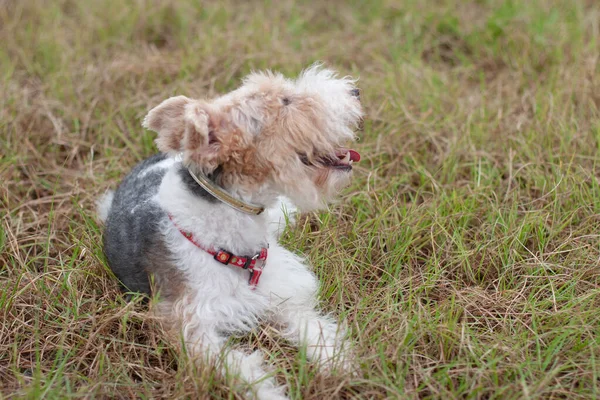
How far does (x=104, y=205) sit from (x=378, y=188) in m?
2.34

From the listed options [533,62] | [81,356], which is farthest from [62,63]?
[533,62]

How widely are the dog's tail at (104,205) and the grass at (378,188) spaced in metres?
0.09

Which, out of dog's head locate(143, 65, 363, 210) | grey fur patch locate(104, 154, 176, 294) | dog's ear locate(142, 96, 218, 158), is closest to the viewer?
dog's ear locate(142, 96, 218, 158)

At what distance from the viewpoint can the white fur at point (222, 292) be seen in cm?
368

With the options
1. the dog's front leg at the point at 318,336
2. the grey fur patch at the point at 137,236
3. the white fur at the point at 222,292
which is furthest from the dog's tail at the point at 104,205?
the dog's front leg at the point at 318,336

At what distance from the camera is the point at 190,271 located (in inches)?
149

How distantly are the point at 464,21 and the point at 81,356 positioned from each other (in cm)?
611

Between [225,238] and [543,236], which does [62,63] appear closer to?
[225,238]

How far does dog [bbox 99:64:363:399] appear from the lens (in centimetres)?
352

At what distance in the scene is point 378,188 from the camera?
5129mm

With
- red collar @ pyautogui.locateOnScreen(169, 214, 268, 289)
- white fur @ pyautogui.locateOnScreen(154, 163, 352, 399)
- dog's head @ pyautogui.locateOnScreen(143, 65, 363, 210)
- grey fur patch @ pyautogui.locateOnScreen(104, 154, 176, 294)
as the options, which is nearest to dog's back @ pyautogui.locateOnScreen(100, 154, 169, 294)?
grey fur patch @ pyautogui.locateOnScreen(104, 154, 176, 294)

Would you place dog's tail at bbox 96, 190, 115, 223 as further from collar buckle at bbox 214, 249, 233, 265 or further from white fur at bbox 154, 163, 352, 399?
collar buckle at bbox 214, 249, 233, 265

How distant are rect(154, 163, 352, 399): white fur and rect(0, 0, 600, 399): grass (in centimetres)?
15

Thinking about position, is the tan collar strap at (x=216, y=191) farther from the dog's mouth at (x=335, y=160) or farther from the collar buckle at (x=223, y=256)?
the dog's mouth at (x=335, y=160)
